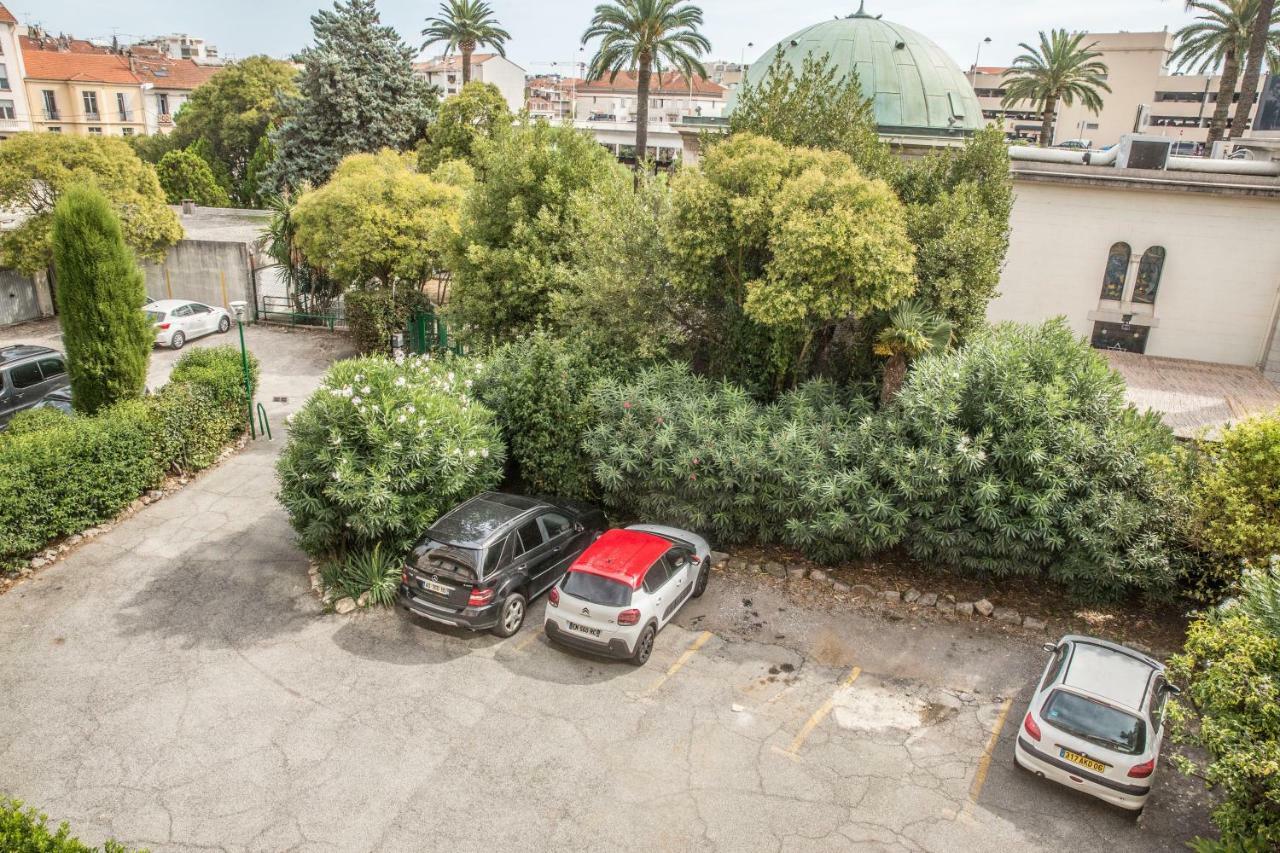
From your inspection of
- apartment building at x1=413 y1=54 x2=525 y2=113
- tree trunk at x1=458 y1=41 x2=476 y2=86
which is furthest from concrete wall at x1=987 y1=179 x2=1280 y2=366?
apartment building at x1=413 y1=54 x2=525 y2=113

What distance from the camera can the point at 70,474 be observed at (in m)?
13.8

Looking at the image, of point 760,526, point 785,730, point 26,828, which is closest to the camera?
point 26,828

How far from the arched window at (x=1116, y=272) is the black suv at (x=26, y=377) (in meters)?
26.9

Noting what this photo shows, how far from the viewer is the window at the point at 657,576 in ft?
36.7

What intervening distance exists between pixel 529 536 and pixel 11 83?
73.1 metres

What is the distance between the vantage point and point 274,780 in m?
9.09

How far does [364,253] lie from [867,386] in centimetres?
1602

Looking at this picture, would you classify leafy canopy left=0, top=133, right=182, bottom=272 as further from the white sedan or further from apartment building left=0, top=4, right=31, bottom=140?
apartment building left=0, top=4, right=31, bottom=140

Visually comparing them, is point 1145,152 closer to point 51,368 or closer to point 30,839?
point 30,839

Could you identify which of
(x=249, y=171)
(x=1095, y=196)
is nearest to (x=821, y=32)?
(x=1095, y=196)

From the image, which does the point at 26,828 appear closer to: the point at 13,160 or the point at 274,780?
the point at 274,780

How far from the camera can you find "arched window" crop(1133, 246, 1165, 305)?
21.8 meters

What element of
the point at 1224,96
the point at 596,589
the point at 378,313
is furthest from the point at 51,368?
the point at 1224,96

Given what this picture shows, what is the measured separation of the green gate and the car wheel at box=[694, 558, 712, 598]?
47.2 ft
